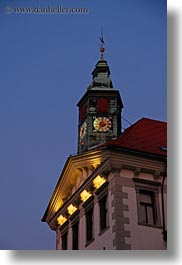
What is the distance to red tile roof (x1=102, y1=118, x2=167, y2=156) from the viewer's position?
16391mm

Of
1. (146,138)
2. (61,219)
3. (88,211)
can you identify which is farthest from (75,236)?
(146,138)

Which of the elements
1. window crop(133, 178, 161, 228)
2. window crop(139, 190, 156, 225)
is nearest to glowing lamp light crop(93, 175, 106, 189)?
window crop(133, 178, 161, 228)

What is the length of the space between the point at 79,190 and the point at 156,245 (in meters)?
3.43

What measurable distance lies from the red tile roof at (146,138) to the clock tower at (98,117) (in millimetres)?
4855

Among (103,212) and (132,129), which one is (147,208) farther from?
(132,129)

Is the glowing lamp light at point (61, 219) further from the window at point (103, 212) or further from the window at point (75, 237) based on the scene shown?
the window at point (103, 212)

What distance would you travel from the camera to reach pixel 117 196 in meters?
15.7

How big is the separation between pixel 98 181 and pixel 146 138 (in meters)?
2.15

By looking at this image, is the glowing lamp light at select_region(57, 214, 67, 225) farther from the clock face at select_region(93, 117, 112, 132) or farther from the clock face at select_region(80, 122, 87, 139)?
the clock face at select_region(93, 117, 112, 132)

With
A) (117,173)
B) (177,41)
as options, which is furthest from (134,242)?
(177,41)

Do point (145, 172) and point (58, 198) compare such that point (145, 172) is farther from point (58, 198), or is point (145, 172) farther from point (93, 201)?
point (58, 198)

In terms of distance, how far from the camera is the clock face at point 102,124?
77.6 feet

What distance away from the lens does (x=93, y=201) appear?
1673 centimetres

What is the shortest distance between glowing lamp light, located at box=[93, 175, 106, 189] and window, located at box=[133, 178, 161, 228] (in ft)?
2.84
